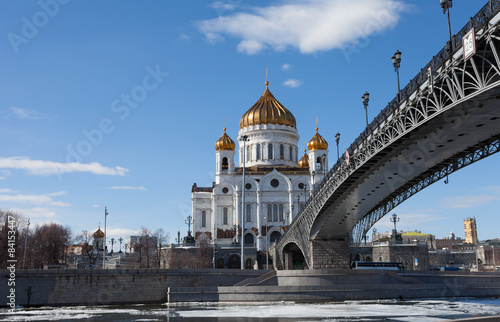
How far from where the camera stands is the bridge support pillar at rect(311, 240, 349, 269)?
147ft

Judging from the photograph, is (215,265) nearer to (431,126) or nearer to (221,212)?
(221,212)

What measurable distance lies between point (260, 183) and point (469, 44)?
63.3 meters

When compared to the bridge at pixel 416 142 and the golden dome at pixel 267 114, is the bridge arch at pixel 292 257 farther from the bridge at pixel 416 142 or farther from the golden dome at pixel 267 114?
the golden dome at pixel 267 114

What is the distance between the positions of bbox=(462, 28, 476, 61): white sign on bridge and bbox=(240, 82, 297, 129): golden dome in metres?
68.7

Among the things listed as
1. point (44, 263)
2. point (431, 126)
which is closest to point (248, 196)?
point (44, 263)

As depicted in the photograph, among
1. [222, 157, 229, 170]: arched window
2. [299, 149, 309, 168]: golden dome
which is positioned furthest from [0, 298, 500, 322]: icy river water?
[299, 149, 309, 168]: golden dome

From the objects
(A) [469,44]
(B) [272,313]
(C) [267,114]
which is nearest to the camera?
(A) [469,44]

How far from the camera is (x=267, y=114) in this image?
278 feet

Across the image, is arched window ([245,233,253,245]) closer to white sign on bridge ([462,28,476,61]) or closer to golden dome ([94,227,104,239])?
golden dome ([94,227,104,239])

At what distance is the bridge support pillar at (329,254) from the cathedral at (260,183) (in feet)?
82.2

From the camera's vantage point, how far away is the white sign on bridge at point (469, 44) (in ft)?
48.9

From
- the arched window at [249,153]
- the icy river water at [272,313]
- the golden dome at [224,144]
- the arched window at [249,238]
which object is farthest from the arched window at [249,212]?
the icy river water at [272,313]

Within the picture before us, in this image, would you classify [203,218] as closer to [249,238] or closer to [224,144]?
[249,238]

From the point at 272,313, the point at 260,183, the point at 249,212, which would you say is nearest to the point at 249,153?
the point at 260,183
